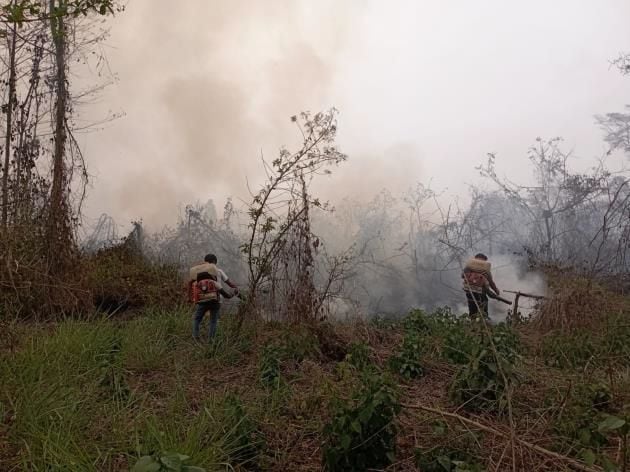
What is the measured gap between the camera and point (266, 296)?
297 inches

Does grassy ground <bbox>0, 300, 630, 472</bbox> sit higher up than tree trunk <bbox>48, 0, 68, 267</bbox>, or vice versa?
tree trunk <bbox>48, 0, 68, 267</bbox>

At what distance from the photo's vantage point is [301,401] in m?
4.36

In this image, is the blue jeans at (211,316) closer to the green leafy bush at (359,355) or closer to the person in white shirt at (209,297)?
the person in white shirt at (209,297)

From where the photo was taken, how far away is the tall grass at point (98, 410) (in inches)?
121

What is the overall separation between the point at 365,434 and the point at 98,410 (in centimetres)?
204

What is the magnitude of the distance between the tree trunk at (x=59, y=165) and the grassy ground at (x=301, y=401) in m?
2.29

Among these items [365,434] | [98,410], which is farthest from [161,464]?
[98,410]

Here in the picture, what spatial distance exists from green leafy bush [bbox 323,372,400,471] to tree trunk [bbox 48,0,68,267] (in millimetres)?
6776

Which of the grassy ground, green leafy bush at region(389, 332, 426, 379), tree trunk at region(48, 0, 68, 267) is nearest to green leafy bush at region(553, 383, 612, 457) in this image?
the grassy ground

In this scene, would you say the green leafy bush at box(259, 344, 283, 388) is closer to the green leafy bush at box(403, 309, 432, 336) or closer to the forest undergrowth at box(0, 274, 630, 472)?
the forest undergrowth at box(0, 274, 630, 472)

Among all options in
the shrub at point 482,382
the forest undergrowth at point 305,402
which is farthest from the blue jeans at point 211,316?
the shrub at point 482,382

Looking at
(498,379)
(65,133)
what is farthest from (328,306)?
(65,133)

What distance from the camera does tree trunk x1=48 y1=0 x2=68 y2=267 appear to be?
27.3ft

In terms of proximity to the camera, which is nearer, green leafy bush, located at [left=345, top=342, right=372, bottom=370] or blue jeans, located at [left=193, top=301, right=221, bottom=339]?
green leafy bush, located at [left=345, top=342, right=372, bottom=370]
